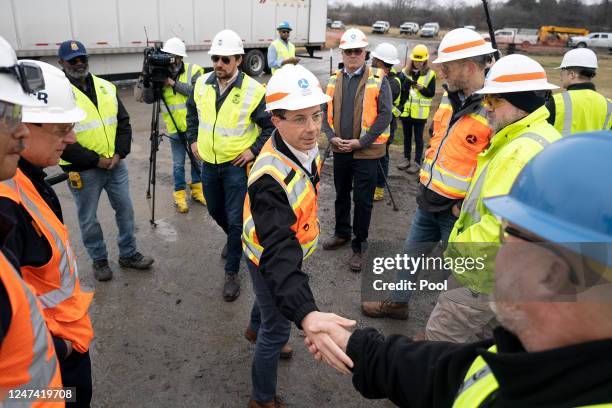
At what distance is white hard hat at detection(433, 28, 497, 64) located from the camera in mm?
3008

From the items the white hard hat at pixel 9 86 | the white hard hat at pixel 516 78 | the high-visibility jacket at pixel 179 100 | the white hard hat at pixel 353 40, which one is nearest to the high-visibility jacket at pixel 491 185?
the white hard hat at pixel 516 78

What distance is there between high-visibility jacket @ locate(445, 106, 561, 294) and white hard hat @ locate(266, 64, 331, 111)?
0.96 metres

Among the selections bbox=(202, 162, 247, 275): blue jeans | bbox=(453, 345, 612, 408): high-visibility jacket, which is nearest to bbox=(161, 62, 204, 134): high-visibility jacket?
bbox=(202, 162, 247, 275): blue jeans

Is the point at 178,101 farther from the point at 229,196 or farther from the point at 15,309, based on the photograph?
the point at 15,309

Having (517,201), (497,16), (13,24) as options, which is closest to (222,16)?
(13,24)

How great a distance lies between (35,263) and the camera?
1746 millimetres

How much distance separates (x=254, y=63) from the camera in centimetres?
1616

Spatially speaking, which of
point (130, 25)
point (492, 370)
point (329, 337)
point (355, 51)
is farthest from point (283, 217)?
point (130, 25)

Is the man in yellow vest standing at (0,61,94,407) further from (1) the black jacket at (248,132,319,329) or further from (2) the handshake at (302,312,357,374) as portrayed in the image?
(2) the handshake at (302,312,357,374)

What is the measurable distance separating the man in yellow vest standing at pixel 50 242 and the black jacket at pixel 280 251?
0.88 metres

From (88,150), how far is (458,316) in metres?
3.20

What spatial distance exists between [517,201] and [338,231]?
12.8ft

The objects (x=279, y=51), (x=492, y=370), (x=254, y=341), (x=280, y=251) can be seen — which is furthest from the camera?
(x=279, y=51)

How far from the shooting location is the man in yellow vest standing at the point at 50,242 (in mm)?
1709
